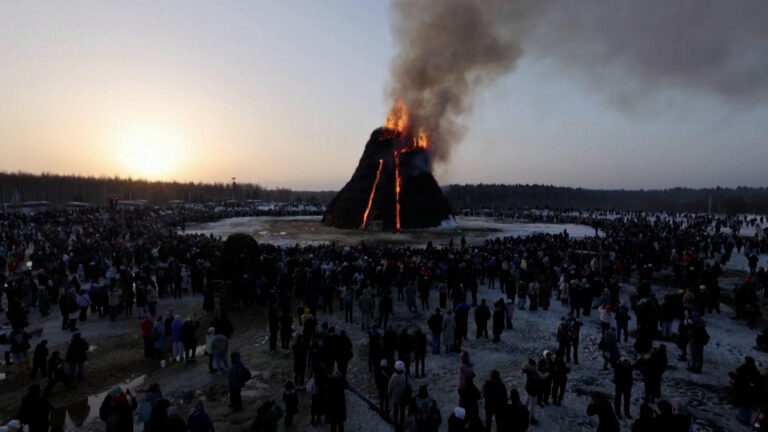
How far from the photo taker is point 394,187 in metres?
51.1

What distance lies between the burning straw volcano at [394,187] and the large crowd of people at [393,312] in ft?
72.3

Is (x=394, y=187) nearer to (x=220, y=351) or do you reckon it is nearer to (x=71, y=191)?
(x=220, y=351)

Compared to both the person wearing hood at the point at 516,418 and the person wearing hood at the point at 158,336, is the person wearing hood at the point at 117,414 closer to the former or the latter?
the person wearing hood at the point at 158,336

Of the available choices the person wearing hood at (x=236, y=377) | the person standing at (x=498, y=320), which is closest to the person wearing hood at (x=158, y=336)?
the person wearing hood at (x=236, y=377)

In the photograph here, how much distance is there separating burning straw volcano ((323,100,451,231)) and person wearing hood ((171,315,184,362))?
1435 inches

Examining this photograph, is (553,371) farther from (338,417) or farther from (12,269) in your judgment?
(12,269)

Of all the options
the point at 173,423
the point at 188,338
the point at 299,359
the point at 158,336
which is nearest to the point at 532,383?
the point at 299,359

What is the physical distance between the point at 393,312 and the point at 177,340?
7646 mm

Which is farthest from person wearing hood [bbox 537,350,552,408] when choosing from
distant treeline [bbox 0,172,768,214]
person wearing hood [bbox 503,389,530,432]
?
distant treeline [bbox 0,172,768,214]

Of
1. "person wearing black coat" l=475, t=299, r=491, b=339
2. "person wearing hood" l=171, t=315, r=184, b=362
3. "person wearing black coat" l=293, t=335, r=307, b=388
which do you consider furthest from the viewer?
"person wearing black coat" l=475, t=299, r=491, b=339

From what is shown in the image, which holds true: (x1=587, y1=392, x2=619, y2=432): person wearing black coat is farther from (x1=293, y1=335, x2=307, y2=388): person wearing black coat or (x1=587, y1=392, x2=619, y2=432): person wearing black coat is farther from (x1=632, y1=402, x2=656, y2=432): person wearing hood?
(x1=293, y1=335, x2=307, y2=388): person wearing black coat

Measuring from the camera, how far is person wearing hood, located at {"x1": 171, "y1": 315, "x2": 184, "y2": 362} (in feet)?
40.1

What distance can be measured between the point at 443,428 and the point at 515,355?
4.65 metres

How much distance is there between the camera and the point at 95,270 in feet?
71.6
